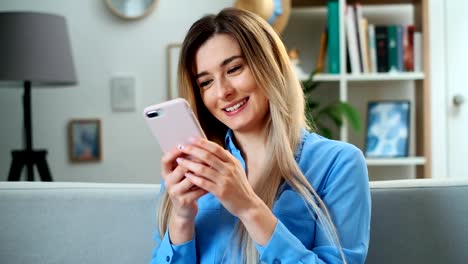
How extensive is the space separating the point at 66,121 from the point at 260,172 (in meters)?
2.20

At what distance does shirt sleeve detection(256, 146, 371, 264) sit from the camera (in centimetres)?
100

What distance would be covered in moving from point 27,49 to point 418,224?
75.4 inches

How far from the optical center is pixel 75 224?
1.34 meters

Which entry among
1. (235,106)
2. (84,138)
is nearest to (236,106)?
(235,106)

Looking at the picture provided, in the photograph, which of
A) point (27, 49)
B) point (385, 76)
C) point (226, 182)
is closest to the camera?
point (226, 182)

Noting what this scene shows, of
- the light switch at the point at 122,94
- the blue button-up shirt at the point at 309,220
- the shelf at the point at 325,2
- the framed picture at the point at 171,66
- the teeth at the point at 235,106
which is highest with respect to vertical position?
the shelf at the point at 325,2

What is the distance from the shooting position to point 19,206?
1.34m

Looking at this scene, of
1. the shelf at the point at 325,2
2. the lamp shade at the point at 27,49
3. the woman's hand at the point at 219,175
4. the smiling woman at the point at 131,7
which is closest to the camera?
the woman's hand at the point at 219,175

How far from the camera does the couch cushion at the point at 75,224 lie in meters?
1.33

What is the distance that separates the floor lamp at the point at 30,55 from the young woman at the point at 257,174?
152 cm

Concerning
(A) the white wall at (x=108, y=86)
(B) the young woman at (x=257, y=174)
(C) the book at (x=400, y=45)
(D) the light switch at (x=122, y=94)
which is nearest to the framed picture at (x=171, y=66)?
(A) the white wall at (x=108, y=86)

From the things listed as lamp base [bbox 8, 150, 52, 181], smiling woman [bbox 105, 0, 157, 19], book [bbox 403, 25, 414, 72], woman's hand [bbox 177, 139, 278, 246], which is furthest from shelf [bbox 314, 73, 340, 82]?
woman's hand [bbox 177, 139, 278, 246]

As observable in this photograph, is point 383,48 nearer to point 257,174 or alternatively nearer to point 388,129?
point 388,129

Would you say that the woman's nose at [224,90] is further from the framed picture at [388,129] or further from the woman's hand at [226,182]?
the framed picture at [388,129]
